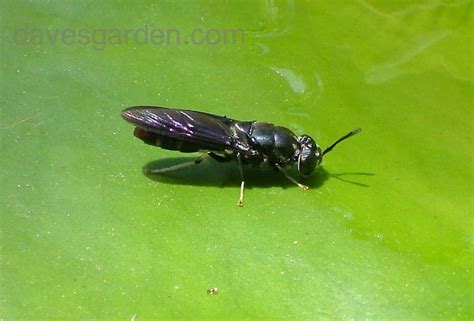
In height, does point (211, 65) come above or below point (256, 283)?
above

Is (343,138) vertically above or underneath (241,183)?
above

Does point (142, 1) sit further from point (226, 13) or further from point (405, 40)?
point (405, 40)

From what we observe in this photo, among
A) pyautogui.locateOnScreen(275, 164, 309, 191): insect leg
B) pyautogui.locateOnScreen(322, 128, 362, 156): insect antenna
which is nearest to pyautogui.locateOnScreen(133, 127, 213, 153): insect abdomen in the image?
pyautogui.locateOnScreen(275, 164, 309, 191): insect leg

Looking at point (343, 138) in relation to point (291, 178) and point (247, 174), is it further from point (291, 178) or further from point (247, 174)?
point (247, 174)

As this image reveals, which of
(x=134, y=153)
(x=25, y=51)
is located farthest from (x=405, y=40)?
(x=25, y=51)

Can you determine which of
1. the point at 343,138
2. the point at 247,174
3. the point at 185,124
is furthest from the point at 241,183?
the point at 343,138

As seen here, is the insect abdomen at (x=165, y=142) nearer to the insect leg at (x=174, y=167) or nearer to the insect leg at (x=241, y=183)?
the insect leg at (x=174, y=167)
